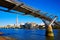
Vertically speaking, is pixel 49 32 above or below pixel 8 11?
below

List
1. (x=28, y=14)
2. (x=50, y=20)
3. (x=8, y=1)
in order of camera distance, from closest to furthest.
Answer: (x=8, y=1)
(x=28, y=14)
(x=50, y=20)

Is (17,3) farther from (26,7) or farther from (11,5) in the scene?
(26,7)

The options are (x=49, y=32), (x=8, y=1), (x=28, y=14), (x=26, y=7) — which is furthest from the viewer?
(x=49, y=32)

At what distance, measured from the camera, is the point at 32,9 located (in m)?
43.4

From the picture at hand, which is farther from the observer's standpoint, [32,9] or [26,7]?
[32,9]

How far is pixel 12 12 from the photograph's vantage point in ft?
122

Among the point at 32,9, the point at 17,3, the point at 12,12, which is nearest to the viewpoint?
the point at 17,3

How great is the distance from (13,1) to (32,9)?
428 inches

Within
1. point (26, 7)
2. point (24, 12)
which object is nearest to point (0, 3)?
point (26, 7)

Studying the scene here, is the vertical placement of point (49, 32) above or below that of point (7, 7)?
below

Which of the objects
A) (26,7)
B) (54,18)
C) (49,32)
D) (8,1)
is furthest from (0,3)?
(54,18)

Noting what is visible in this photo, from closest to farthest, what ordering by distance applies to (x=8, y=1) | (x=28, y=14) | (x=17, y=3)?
(x=8, y=1), (x=17, y=3), (x=28, y=14)

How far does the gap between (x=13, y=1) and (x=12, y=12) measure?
4303mm

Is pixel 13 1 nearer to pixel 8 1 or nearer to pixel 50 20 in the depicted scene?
pixel 8 1
